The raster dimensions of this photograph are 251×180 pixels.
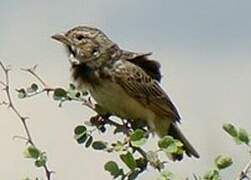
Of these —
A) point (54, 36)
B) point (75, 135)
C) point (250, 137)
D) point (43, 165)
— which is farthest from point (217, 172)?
point (54, 36)

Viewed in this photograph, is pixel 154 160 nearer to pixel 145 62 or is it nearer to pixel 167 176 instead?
pixel 167 176

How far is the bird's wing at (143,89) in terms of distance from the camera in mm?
4254

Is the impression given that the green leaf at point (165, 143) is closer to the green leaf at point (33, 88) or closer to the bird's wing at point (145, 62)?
the green leaf at point (33, 88)

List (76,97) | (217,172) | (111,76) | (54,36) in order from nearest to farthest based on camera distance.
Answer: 1. (217,172)
2. (76,97)
3. (54,36)
4. (111,76)

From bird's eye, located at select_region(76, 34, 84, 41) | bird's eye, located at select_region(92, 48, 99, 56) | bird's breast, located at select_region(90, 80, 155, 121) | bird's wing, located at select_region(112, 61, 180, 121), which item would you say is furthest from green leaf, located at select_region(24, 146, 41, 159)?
bird's wing, located at select_region(112, 61, 180, 121)

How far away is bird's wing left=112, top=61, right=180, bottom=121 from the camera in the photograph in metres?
4.25

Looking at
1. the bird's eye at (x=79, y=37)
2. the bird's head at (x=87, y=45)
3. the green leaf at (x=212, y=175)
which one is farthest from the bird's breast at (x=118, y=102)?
the green leaf at (x=212, y=175)

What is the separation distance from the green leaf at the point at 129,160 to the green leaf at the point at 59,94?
0.48 m

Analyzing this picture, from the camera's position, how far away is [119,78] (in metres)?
4.25

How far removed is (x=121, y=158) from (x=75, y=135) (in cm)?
41

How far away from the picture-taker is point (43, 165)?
1.94m

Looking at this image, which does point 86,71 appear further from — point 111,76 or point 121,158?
point 121,158

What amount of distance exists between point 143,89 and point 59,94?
2.06 m

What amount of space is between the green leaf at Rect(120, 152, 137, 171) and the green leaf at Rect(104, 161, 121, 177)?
0.02 meters
